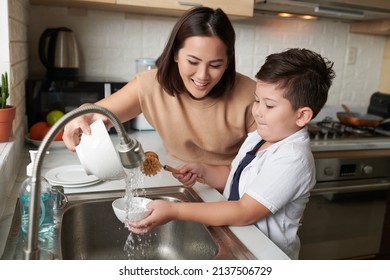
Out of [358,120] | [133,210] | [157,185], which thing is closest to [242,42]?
[358,120]

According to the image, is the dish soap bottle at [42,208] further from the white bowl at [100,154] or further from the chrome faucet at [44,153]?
the chrome faucet at [44,153]

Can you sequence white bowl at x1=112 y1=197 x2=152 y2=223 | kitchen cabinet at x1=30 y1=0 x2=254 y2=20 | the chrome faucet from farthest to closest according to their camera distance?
1. kitchen cabinet at x1=30 y1=0 x2=254 y2=20
2. white bowl at x1=112 y1=197 x2=152 y2=223
3. the chrome faucet

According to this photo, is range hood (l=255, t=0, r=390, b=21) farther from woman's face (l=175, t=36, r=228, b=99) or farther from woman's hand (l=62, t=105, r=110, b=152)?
woman's hand (l=62, t=105, r=110, b=152)

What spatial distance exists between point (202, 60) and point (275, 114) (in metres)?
0.27

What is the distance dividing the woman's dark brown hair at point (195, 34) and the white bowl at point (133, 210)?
46 cm

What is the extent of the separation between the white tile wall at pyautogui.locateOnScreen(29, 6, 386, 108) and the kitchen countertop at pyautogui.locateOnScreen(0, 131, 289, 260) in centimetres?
46

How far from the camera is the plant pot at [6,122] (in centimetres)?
105

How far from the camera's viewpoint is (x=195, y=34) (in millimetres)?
1050

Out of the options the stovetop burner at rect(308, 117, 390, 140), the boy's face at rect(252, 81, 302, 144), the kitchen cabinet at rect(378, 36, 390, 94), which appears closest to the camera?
the boy's face at rect(252, 81, 302, 144)

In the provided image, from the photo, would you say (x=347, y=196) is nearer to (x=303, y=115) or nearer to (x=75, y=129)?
(x=303, y=115)

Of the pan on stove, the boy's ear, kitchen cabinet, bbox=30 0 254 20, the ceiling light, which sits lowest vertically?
the pan on stove

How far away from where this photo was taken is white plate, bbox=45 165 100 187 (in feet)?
3.46

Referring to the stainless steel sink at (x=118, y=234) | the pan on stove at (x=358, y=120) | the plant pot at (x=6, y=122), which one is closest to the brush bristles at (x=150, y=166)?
the stainless steel sink at (x=118, y=234)

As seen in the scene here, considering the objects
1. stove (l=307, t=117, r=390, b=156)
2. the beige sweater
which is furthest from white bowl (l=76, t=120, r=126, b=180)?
stove (l=307, t=117, r=390, b=156)
